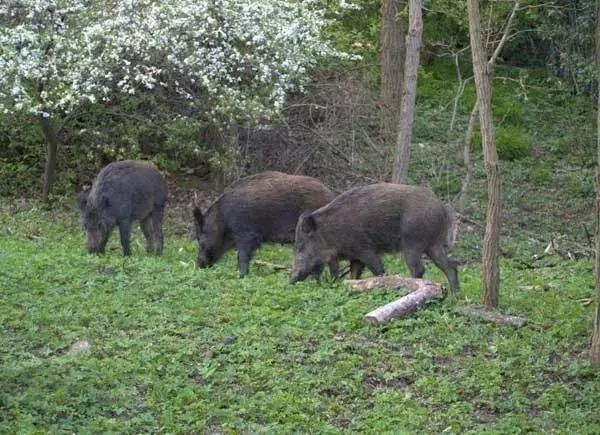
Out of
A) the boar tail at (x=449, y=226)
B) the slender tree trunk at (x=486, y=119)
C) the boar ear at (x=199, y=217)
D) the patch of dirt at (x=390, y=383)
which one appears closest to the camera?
the patch of dirt at (x=390, y=383)

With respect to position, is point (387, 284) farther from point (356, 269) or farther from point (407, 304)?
point (356, 269)

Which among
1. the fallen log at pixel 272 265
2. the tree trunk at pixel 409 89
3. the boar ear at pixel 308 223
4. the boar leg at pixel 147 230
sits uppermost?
the tree trunk at pixel 409 89

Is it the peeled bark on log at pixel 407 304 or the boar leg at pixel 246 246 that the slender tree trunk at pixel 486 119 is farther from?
the boar leg at pixel 246 246

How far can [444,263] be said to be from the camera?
1227cm

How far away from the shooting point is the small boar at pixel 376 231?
40.3ft

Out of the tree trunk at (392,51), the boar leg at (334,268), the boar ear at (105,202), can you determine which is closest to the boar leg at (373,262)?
the boar leg at (334,268)

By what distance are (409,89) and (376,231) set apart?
5416mm

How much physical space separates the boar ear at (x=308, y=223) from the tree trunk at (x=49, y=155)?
7266 mm

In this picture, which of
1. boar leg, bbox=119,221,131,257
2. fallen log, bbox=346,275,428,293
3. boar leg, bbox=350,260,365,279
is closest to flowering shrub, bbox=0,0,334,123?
boar leg, bbox=119,221,131,257

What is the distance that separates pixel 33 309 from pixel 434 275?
18.6 ft

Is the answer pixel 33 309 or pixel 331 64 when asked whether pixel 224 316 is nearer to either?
pixel 33 309

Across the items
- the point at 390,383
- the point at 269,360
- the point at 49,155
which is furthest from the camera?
the point at 49,155

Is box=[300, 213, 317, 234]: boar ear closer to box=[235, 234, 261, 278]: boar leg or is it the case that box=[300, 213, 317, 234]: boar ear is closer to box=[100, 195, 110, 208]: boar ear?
box=[235, 234, 261, 278]: boar leg

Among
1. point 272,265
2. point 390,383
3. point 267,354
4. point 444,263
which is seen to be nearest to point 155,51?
point 272,265
